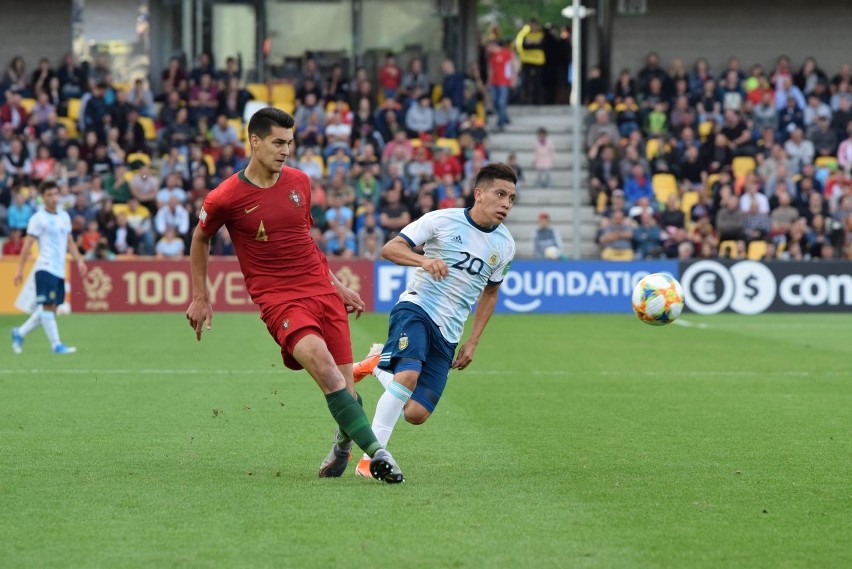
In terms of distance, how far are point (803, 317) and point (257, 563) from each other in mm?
20698

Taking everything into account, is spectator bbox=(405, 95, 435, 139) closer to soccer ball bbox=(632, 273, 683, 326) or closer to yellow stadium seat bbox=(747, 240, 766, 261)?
yellow stadium seat bbox=(747, 240, 766, 261)

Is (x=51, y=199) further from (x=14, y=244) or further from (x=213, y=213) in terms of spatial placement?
(x=14, y=244)

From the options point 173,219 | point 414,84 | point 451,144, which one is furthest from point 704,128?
point 173,219

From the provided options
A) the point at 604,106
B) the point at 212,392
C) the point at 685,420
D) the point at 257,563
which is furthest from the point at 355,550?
the point at 604,106

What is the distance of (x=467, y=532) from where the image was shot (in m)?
6.18

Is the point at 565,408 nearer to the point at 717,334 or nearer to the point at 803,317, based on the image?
the point at 717,334

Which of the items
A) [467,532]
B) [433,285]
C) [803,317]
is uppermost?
[433,285]

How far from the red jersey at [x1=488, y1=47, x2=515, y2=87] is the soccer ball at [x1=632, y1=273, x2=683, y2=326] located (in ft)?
71.1

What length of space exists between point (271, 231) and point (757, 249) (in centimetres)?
2164

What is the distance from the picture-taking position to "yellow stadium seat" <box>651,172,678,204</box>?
30188 mm

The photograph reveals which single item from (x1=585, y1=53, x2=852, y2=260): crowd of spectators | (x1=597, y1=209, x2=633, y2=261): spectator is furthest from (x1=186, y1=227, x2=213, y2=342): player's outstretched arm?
(x1=597, y1=209, x2=633, y2=261): spectator

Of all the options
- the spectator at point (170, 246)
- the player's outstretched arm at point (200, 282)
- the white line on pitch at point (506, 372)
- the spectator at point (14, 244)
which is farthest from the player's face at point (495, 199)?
the spectator at point (14, 244)

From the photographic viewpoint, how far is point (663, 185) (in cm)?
3038

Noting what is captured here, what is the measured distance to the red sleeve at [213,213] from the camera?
24.6 feet
